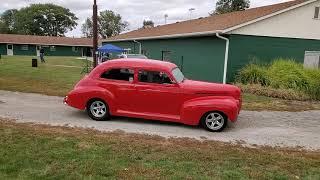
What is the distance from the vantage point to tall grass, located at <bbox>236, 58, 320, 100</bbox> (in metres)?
15.6

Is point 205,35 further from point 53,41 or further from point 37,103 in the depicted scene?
point 53,41

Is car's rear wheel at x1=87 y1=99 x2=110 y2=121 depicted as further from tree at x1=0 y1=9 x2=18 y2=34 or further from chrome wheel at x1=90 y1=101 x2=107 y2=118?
tree at x1=0 y1=9 x2=18 y2=34

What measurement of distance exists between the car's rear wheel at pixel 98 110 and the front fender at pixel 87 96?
97 mm

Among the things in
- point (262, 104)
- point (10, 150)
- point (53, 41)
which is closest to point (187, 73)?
point (262, 104)

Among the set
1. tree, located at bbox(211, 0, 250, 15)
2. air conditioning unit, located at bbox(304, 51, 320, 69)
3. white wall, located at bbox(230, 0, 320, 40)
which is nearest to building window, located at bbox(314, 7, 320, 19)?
white wall, located at bbox(230, 0, 320, 40)

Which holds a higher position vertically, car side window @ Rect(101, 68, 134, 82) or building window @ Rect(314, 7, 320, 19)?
building window @ Rect(314, 7, 320, 19)

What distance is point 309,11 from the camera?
20.4 m

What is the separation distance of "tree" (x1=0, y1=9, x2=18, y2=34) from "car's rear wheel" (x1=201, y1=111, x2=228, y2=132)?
96.5m

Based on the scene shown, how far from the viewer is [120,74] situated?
948 cm

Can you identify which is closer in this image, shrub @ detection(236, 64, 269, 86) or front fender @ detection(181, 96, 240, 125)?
front fender @ detection(181, 96, 240, 125)

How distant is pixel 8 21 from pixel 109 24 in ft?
90.5

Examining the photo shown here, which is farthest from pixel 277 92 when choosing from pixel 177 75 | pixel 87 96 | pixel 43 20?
pixel 43 20

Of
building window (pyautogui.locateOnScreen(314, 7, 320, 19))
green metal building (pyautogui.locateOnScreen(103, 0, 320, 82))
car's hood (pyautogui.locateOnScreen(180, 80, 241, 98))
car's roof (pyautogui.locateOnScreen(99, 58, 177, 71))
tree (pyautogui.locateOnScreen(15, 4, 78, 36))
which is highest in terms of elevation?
tree (pyautogui.locateOnScreen(15, 4, 78, 36))

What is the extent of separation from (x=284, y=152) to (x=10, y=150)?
15.0ft
